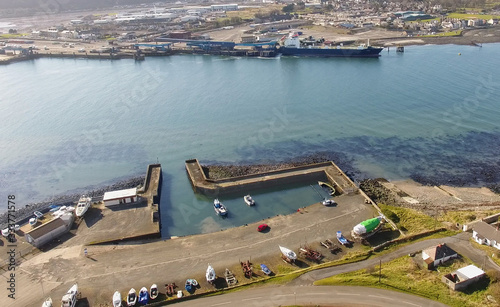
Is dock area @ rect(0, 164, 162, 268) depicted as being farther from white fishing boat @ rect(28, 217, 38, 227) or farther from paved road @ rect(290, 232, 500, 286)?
paved road @ rect(290, 232, 500, 286)

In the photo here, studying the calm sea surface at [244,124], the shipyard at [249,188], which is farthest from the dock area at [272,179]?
the calm sea surface at [244,124]

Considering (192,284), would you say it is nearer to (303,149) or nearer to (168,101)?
(303,149)

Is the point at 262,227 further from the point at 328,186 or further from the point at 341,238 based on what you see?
the point at 328,186

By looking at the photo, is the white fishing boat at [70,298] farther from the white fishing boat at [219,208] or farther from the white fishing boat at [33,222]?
the white fishing boat at [219,208]

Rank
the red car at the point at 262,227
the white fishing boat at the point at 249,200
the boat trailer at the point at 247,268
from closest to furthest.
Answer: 1. the boat trailer at the point at 247,268
2. the red car at the point at 262,227
3. the white fishing boat at the point at 249,200

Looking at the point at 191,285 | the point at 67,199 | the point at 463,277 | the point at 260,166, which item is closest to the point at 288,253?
the point at 191,285

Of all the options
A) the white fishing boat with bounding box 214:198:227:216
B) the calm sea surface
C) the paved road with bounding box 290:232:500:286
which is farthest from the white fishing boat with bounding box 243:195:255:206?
the paved road with bounding box 290:232:500:286
